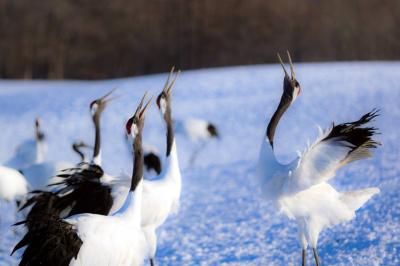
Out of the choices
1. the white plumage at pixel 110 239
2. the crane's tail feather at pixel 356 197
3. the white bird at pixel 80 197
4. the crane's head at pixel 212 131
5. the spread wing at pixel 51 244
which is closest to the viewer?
the spread wing at pixel 51 244

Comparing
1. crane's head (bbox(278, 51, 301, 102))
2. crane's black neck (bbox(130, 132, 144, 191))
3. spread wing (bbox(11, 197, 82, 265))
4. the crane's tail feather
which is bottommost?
spread wing (bbox(11, 197, 82, 265))

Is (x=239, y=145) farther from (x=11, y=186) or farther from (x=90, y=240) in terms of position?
(x=90, y=240)

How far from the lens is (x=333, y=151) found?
403cm

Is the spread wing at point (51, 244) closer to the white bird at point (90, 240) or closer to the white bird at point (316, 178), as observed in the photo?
the white bird at point (90, 240)

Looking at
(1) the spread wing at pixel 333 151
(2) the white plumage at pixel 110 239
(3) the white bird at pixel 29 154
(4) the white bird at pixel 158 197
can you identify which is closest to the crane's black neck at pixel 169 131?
(4) the white bird at pixel 158 197

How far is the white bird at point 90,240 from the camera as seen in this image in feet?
12.0

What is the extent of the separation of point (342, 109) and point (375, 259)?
8.77 m

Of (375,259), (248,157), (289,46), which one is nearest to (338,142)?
(375,259)

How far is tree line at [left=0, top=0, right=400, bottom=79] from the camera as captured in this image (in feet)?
97.8

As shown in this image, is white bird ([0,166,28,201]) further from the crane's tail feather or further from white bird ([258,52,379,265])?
the crane's tail feather

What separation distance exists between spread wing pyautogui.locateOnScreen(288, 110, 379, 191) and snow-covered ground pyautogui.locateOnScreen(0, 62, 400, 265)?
44.9 inches

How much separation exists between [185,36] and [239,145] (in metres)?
21.9

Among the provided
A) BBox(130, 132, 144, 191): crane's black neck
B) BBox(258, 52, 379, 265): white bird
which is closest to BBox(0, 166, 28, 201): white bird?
BBox(130, 132, 144, 191): crane's black neck

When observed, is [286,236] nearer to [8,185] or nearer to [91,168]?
[91,168]
